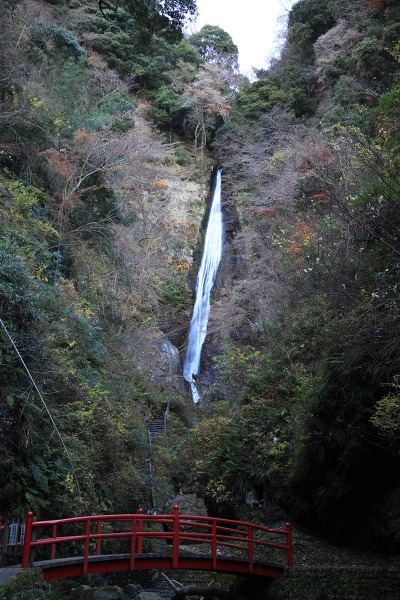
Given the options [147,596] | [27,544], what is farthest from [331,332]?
[147,596]

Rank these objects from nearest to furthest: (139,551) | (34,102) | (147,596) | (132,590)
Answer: (139,551), (147,596), (132,590), (34,102)

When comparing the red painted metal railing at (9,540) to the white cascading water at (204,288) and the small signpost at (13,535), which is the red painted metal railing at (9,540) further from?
the white cascading water at (204,288)

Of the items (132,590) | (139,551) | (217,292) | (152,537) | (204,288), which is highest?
(204,288)

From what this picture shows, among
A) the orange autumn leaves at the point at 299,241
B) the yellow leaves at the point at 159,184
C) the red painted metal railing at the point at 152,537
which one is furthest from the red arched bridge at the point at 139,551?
the yellow leaves at the point at 159,184

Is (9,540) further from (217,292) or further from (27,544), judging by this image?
(217,292)

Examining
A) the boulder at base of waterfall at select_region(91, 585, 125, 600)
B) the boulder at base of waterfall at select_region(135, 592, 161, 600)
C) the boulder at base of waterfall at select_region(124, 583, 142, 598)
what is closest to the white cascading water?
the boulder at base of waterfall at select_region(124, 583, 142, 598)

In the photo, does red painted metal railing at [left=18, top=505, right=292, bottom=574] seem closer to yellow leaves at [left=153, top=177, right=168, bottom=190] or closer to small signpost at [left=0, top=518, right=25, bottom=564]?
small signpost at [left=0, top=518, right=25, bottom=564]

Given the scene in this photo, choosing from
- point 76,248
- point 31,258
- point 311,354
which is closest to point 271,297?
point 311,354

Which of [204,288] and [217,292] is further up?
[204,288]
